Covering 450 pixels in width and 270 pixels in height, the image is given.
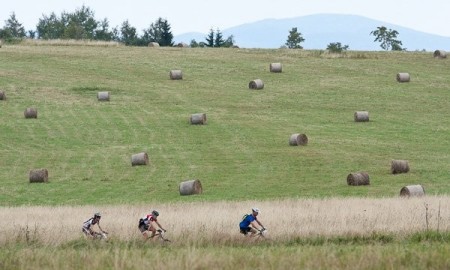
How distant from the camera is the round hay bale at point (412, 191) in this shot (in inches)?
1229

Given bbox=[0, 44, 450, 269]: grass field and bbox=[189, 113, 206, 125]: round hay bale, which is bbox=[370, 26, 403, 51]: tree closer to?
bbox=[0, 44, 450, 269]: grass field

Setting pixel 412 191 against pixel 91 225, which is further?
pixel 412 191

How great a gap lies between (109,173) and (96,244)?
1808 cm

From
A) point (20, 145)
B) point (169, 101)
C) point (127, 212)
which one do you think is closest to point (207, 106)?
point (169, 101)

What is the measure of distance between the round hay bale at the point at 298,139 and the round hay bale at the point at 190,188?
1078 centimetres

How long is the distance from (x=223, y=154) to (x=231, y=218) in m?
17.3

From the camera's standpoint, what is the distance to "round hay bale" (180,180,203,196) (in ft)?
109

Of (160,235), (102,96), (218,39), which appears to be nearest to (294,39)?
(218,39)

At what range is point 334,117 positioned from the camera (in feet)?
174

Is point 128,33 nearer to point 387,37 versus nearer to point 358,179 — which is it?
point 387,37

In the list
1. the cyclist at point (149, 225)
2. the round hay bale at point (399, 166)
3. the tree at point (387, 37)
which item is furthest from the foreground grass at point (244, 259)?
the tree at point (387, 37)

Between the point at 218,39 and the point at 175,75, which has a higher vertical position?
the point at 218,39

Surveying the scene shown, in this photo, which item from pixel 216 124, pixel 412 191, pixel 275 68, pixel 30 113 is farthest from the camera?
pixel 275 68

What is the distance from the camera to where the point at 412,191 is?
103 feet
